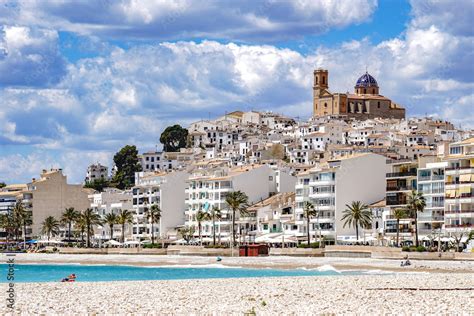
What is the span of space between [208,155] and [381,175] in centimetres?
8868

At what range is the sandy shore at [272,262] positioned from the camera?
231 ft

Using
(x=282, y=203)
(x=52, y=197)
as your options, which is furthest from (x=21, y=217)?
(x=282, y=203)

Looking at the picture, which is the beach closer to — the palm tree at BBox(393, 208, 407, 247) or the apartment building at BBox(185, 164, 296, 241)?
the palm tree at BBox(393, 208, 407, 247)

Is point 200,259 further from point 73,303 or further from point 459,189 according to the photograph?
point 73,303

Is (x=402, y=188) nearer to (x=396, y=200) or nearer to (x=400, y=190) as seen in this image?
(x=400, y=190)

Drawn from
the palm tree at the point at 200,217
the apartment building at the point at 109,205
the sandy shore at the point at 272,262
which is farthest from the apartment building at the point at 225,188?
the sandy shore at the point at 272,262

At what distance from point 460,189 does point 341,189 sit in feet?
64.0

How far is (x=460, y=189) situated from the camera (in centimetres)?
9400

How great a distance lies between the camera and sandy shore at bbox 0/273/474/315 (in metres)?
33.3

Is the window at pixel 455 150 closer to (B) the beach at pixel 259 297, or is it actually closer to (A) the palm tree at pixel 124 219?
(A) the palm tree at pixel 124 219

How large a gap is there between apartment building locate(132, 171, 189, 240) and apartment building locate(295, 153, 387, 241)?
91.7 feet

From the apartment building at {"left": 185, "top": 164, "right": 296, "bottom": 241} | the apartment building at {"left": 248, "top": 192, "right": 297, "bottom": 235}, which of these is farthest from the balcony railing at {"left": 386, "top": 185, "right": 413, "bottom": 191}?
the apartment building at {"left": 185, "top": 164, "right": 296, "bottom": 241}

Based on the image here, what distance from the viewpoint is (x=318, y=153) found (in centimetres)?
17538

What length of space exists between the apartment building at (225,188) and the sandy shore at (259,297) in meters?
76.5
